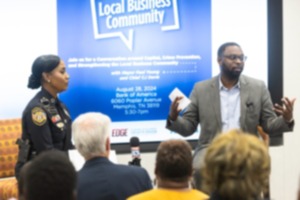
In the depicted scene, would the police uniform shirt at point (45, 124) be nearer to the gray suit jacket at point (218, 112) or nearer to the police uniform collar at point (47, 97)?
the police uniform collar at point (47, 97)

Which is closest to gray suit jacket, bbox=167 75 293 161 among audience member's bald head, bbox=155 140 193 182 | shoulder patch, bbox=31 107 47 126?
shoulder patch, bbox=31 107 47 126

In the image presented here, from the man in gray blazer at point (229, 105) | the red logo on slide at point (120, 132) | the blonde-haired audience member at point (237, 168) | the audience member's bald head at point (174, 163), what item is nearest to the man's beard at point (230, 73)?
the man in gray blazer at point (229, 105)

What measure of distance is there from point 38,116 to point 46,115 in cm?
6

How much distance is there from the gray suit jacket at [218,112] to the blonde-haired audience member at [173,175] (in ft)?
5.27

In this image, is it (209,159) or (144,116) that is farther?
(144,116)

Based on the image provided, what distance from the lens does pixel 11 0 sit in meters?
4.56

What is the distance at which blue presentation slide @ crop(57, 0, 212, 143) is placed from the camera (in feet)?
15.3

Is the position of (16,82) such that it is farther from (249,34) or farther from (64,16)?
(249,34)

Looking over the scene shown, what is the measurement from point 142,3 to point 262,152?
326 centimetres

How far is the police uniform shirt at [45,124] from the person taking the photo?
322 centimetres

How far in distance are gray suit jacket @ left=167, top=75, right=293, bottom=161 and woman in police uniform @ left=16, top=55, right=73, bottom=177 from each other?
0.91m

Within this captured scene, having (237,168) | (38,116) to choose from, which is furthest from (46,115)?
(237,168)

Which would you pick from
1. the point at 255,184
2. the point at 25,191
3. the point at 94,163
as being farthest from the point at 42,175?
the point at 94,163

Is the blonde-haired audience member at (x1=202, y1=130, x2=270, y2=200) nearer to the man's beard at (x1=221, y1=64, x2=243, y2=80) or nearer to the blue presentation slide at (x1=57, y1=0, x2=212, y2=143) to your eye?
the man's beard at (x1=221, y1=64, x2=243, y2=80)
